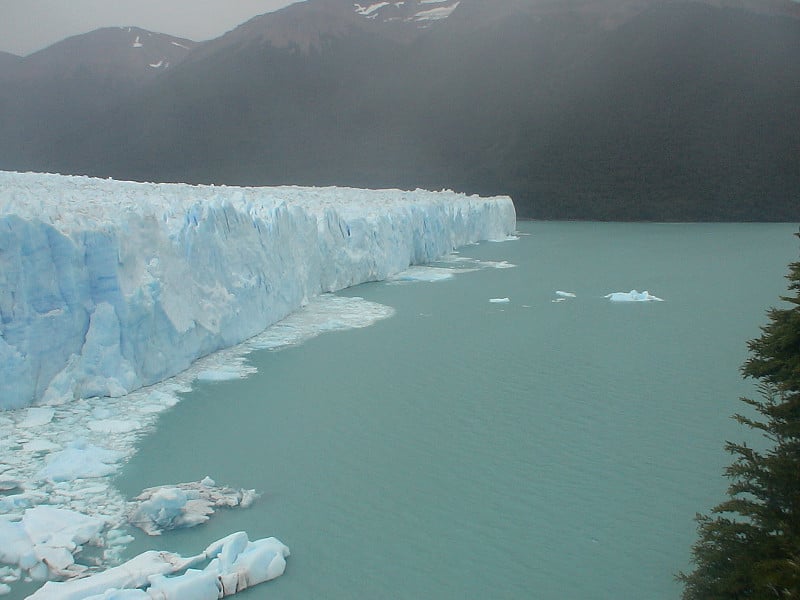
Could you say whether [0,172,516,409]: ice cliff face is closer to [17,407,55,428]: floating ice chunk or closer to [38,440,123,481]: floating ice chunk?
[17,407,55,428]: floating ice chunk

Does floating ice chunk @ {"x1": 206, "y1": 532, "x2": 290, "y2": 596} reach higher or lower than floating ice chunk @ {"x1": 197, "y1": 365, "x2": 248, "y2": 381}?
lower

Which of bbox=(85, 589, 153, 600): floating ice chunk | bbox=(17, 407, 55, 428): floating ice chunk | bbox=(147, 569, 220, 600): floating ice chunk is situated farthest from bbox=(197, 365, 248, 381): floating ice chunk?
bbox=(85, 589, 153, 600): floating ice chunk

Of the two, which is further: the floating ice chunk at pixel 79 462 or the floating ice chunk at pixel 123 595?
the floating ice chunk at pixel 79 462

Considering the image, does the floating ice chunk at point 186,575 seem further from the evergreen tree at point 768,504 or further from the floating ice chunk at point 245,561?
the evergreen tree at point 768,504

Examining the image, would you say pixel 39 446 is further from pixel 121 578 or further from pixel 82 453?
pixel 121 578

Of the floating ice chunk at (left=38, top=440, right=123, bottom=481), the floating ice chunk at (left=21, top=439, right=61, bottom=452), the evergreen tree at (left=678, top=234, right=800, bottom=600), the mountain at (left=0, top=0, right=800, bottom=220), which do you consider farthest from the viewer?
the mountain at (left=0, top=0, right=800, bottom=220)

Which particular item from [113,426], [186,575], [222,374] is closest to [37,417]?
[113,426]

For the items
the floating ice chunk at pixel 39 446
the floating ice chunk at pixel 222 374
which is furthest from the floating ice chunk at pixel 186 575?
the floating ice chunk at pixel 222 374
